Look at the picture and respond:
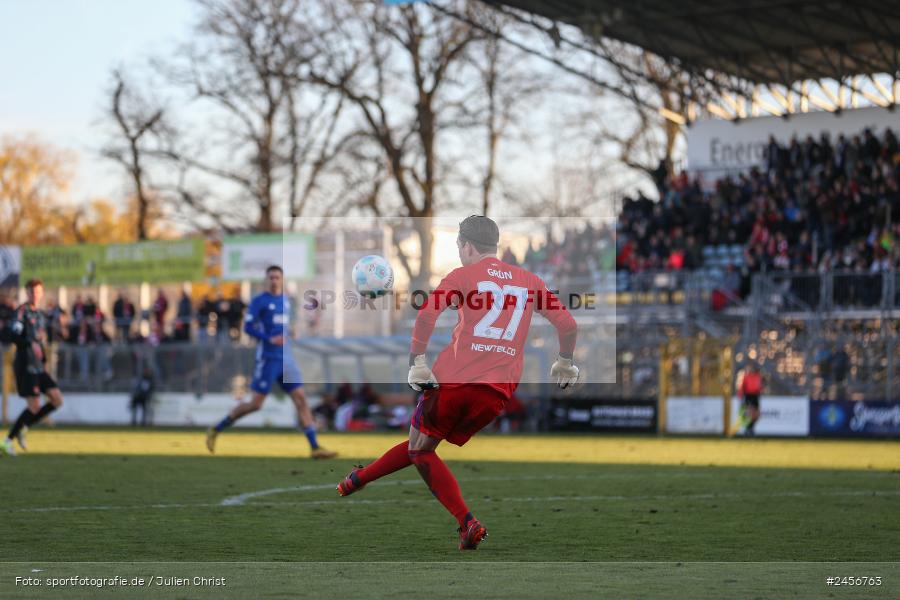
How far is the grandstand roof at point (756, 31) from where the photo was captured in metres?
37.5

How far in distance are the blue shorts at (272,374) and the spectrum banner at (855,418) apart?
15.3m

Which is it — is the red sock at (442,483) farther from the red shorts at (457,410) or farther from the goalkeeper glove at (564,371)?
the goalkeeper glove at (564,371)

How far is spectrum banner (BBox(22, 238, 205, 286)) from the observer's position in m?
41.1

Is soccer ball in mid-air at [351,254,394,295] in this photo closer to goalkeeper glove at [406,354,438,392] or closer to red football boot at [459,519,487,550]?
goalkeeper glove at [406,354,438,392]

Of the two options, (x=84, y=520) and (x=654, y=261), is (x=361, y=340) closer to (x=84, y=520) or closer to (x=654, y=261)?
(x=654, y=261)

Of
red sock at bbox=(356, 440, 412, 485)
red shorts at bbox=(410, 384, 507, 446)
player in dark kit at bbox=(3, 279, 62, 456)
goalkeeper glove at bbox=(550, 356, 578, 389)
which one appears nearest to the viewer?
red shorts at bbox=(410, 384, 507, 446)

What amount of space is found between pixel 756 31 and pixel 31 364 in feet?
86.3

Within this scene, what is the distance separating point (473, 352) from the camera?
9.32 meters

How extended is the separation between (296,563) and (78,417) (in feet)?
106

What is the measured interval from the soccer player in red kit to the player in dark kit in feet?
36.1

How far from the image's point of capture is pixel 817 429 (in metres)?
30.8

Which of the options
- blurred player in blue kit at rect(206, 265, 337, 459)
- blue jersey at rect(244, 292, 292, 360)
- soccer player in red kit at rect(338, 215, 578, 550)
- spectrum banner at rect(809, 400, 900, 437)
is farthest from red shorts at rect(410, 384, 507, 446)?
spectrum banner at rect(809, 400, 900, 437)

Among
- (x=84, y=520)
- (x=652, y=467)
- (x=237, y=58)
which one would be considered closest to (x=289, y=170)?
(x=237, y=58)

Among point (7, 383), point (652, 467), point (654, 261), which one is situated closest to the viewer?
point (652, 467)
